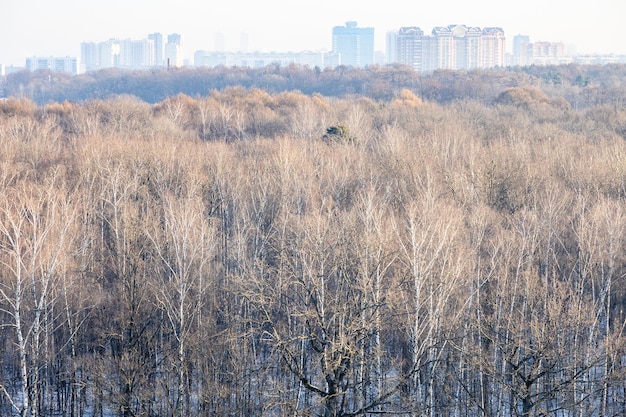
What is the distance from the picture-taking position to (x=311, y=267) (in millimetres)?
15992

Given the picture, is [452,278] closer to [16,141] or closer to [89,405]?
[89,405]

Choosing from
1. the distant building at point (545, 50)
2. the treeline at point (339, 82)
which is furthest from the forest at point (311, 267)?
the distant building at point (545, 50)

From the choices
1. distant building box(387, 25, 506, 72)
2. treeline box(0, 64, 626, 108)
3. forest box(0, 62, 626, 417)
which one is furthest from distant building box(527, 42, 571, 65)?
forest box(0, 62, 626, 417)

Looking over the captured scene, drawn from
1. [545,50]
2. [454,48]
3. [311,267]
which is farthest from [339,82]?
[545,50]

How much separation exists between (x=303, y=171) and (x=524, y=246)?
11809 mm

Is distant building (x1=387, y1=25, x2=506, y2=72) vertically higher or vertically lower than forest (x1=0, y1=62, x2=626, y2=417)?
higher

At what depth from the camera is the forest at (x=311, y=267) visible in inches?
651

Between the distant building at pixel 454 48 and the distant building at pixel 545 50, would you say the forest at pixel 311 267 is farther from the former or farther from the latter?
the distant building at pixel 545 50

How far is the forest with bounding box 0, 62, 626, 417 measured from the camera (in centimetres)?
1655

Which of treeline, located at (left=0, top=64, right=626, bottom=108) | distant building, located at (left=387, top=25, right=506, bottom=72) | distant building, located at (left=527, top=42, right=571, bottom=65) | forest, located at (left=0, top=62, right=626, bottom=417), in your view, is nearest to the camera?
forest, located at (left=0, top=62, right=626, bottom=417)

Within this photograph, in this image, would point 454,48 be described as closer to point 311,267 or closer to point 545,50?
point 545,50

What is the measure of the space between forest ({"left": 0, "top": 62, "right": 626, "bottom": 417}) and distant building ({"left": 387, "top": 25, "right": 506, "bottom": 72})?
10724 centimetres

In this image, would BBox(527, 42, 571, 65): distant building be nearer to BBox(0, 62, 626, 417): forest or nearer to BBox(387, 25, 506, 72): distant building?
BBox(387, 25, 506, 72): distant building

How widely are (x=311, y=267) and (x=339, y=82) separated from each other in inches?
3003
